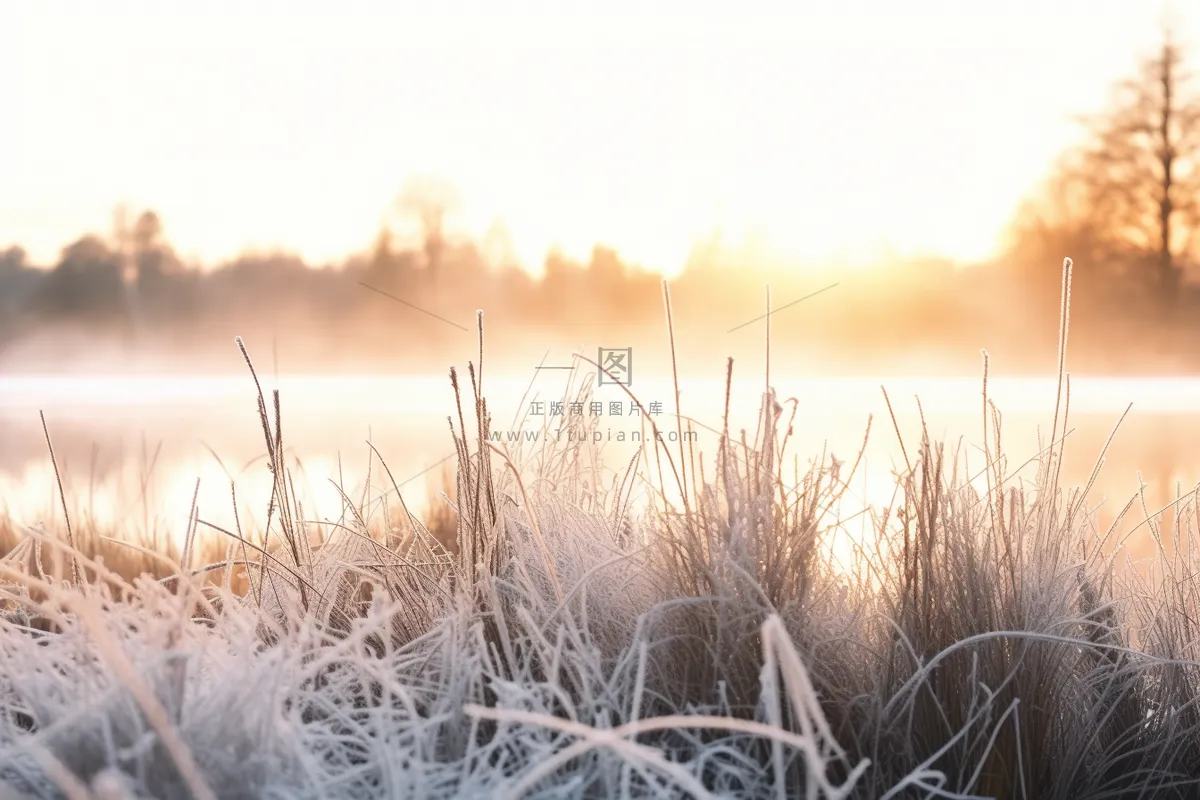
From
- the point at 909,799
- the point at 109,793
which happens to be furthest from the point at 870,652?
the point at 109,793

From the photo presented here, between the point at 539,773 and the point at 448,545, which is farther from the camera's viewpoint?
the point at 448,545

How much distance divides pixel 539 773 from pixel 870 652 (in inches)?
28.3

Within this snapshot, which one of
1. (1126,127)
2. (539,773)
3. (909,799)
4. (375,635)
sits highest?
(1126,127)

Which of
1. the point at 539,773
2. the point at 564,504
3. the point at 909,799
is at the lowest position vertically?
the point at 909,799

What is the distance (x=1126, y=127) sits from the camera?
11.0 m

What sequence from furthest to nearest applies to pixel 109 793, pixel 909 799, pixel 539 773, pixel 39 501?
pixel 39 501 < pixel 909 799 < pixel 539 773 < pixel 109 793

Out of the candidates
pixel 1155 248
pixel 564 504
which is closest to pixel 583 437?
pixel 564 504

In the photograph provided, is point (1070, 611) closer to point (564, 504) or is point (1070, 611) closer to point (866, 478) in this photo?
point (866, 478)

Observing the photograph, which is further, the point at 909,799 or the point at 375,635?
the point at 375,635

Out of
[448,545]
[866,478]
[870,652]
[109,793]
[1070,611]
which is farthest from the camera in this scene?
[448,545]

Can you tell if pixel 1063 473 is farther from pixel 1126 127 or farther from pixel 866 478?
pixel 1126 127

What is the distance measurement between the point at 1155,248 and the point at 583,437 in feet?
37.8

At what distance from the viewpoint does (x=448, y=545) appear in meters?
2.60

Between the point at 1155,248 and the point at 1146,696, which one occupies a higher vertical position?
the point at 1155,248
